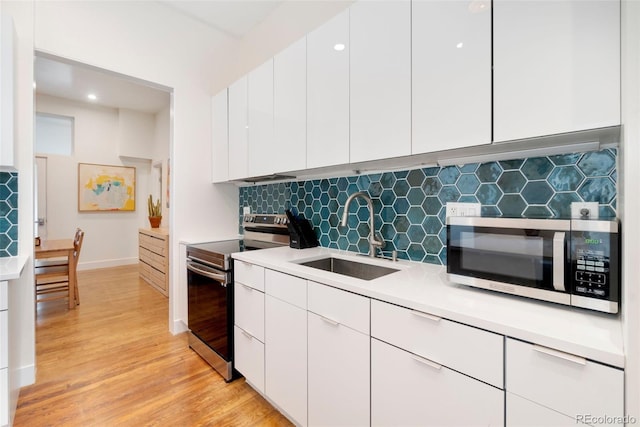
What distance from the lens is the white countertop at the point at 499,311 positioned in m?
0.72

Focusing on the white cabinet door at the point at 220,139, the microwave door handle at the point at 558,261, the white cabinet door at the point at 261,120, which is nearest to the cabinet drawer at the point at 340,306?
the microwave door handle at the point at 558,261

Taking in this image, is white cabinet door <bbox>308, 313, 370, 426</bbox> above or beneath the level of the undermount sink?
beneath

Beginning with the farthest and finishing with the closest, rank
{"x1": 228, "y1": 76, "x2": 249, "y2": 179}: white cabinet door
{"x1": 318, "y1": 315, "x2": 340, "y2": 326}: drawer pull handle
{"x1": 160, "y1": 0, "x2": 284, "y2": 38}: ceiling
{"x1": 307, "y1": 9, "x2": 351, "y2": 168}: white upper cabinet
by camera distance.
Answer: {"x1": 160, "y1": 0, "x2": 284, "y2": 38}: ceiling < {"x1": 228, "y1": 76, "x2": 249, "y2": 179}: white cabinet door < {"x1": 307, "y1": 9, "x2": 351, "y2": 168}: white upper cabinet < {"x1": 318, "y1": 315, "x2": 340, "y2": 326}: drawer pull handle

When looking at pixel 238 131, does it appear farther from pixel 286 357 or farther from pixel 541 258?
pixel 541 258

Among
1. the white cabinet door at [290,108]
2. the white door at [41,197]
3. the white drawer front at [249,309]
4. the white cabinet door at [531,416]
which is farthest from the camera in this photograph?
the white door at [41,197]

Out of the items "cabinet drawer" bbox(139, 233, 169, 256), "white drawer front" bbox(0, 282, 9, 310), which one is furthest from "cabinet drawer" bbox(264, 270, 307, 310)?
"cabinet drawer" bbox(139, 233, 169, 256)

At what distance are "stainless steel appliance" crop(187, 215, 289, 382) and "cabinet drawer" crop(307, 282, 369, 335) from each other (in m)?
0.80

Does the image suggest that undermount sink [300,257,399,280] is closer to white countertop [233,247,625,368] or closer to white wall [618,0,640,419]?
white countertop [233,247,625,368]

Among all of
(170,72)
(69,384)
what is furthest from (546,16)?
(69,384)

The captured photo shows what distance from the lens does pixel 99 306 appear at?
3.33 m

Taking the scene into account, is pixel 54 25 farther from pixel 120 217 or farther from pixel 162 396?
pixel 120 217

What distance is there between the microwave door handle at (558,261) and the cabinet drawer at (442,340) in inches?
11.5

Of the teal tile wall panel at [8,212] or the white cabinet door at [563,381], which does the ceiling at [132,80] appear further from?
the white cabinet door at [563,381]

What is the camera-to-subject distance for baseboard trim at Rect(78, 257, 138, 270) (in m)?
5.08
